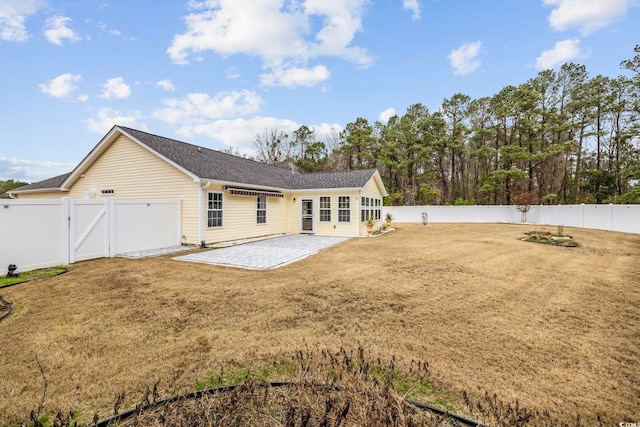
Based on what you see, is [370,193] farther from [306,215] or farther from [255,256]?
[255,256]

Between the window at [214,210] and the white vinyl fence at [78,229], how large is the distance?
123 cm

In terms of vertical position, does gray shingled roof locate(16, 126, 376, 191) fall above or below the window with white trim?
above

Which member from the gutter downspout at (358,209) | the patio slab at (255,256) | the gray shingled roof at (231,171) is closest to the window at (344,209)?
the gutter downspout at (358,209)

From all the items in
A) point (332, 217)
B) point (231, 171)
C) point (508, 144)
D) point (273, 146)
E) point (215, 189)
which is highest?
point (273, 146)

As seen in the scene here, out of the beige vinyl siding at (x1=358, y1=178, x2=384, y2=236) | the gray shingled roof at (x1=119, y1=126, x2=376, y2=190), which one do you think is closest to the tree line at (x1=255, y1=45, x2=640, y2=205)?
the beige vinyl siding at (x1=358, y1=178, x2=384, y2=236)

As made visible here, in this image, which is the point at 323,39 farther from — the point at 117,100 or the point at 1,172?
the point at 1,172

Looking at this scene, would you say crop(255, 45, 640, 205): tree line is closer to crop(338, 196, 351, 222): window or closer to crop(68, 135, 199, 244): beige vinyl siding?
crop(338, 196, 351, 222): window

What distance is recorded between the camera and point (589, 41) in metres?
11.8

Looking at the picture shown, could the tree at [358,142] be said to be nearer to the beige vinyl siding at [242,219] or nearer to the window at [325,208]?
the window at [325,208]

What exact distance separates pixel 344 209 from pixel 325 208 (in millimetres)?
1126

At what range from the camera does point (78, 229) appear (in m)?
8.09

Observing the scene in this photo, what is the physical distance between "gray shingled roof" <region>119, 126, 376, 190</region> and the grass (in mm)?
5049

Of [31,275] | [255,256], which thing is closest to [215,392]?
[255,256]

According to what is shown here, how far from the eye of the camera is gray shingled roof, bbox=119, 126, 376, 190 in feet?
37.6
